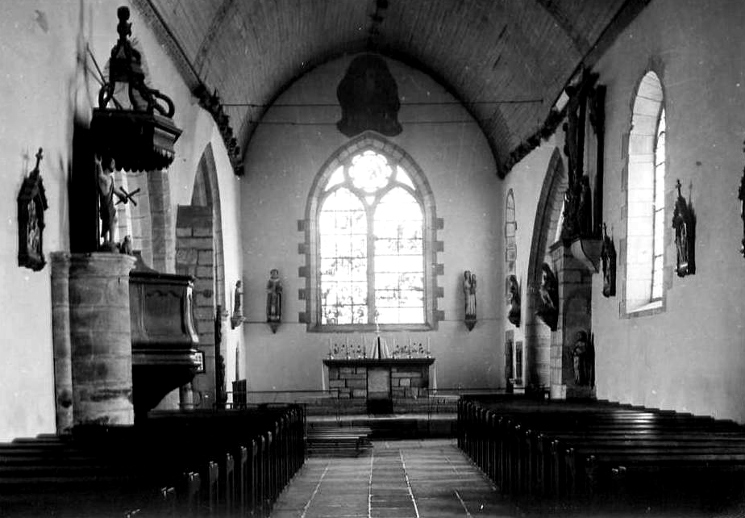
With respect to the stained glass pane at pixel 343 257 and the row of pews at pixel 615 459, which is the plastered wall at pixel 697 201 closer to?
the row of pews at pixel 615 459

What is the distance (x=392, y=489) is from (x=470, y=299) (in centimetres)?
1096

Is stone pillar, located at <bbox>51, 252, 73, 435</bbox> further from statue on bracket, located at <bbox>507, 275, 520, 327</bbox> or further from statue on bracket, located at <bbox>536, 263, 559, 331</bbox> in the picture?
statue on bracket, located at <bbox>507, 275, 520, 327</bbox>

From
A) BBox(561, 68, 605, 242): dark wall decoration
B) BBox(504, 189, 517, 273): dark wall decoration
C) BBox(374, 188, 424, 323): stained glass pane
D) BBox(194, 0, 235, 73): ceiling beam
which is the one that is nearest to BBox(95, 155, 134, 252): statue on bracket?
BBox(194, 0, 235, 73): ceiling beam

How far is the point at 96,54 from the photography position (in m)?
9.30

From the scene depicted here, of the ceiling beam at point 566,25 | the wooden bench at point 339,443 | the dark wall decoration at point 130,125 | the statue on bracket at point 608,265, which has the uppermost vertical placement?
the ceiling beam at point 566,25

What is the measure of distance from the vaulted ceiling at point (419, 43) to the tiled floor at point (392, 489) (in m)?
4.82

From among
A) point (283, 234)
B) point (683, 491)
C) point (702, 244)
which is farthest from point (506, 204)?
point (683, 491)

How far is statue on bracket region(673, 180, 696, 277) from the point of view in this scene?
9.38 metres

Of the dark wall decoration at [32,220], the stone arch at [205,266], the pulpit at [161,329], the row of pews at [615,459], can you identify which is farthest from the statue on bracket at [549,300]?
the dark wall decoration at [32,220]

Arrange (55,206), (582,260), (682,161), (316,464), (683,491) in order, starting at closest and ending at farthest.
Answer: (683,491), (55,206), (682,161), (316,464), (582,260)

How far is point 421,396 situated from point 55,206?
34.5 feet

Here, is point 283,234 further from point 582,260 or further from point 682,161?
point 682,161

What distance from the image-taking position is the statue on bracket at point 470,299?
19.8m

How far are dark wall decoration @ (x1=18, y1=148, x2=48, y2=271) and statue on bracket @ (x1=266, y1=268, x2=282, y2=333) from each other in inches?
481
